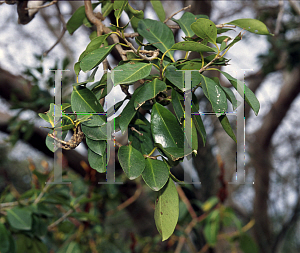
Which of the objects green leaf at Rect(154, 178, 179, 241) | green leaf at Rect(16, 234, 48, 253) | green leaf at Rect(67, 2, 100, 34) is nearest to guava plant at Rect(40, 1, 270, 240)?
green leaf at Rect(154, 178, 179, 241)

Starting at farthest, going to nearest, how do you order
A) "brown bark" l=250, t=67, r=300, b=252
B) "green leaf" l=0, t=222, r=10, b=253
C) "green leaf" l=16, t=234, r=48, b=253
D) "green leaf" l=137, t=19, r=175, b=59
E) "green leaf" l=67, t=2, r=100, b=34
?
"brown bark" l=250, t=67, r=300, b=252 < "green leaf" l=16, t=234, r=48, b=253 < "green leaf" l=0, t=222, r=10, b=253 < "green leaf" l=67, t=2, r=100, b=34 < "green leaf" l=137, t=19, r=175, b=59

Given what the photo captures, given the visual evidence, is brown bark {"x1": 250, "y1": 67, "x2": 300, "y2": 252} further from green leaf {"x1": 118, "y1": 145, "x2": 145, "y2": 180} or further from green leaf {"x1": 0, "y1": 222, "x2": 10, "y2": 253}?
green leaf {"x1": 118, "y1": 145, "x2": 145, "y2": 180}

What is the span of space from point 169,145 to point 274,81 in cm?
219

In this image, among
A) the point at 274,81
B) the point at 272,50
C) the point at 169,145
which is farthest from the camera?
the point at 274,81

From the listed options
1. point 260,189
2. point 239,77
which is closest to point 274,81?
point 260,189

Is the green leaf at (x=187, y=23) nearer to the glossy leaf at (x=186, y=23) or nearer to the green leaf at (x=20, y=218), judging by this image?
the glossy leaf at (x=186, y=23)

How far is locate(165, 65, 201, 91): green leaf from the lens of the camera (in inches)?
12.5

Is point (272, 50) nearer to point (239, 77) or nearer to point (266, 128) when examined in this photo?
point (266, 128)

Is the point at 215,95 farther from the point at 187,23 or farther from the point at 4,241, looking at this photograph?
the point at 4,241

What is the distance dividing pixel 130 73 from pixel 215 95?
0.10 meters

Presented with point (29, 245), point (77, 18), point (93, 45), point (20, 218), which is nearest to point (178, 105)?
point (93, 45)

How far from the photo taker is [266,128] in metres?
1.85

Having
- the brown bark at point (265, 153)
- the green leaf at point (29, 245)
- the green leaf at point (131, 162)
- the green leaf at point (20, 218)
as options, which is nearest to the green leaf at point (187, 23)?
the green leaf at point (131, 162)

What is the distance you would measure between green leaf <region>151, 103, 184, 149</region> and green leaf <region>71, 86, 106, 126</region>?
0.06 m
